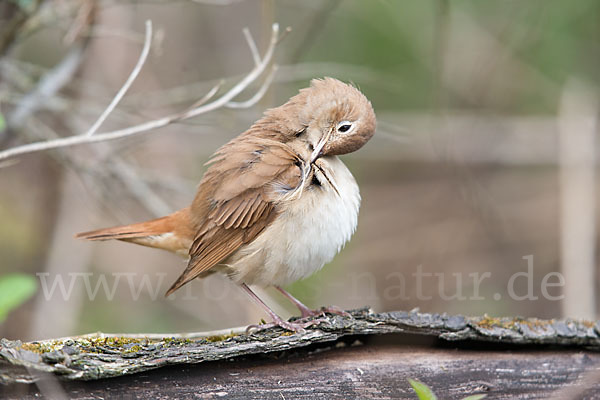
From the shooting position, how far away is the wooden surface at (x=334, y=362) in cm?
257

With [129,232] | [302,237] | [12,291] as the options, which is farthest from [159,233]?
[12,291]

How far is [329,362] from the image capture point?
316 centimetres

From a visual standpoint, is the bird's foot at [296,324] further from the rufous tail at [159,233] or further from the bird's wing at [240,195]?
the rufous tail at [159,233]

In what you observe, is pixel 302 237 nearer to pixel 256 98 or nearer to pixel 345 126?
pixel 345 126

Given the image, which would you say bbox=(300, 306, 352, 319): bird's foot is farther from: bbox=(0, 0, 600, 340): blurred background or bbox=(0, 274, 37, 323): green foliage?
bbox=(0, 0, 600, 340): blurred background

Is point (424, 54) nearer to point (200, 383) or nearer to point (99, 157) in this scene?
point (99, 157)

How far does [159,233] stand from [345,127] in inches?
49.4

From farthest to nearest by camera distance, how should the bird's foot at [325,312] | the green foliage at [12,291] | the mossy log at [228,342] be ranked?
the bird's foot at [325,312] < the green foliage at [12,291] < the mossy log at [228,342]

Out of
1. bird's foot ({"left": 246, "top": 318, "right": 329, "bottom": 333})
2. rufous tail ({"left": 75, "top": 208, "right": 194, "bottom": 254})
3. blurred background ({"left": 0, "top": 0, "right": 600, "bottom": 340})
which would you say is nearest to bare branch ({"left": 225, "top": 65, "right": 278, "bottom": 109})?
rufous tail ({"left": 75, "top": 208, "right": 194, "bottom": 254})

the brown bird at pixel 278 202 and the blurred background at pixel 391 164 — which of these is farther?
the blurred background at pixel 391 164

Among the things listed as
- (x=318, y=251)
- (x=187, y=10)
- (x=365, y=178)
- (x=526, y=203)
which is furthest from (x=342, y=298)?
(x=187, y=10)

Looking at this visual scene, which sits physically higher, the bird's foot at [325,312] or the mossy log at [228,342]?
the bird's foot at [325,312]

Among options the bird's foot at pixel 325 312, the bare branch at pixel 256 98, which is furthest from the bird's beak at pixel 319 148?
the bird's foot at pixel 325 312

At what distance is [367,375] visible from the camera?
10.2ft
